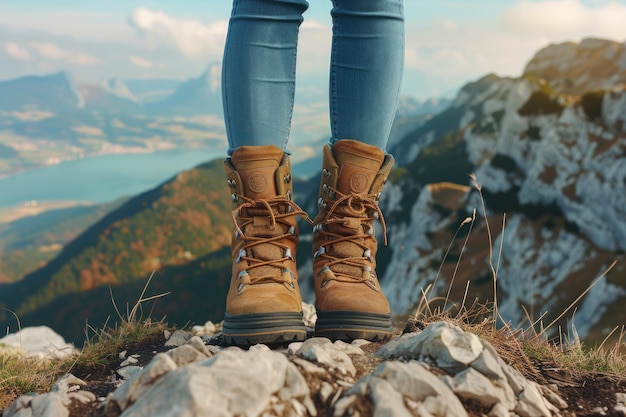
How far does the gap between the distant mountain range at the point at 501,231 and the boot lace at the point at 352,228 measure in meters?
4.20

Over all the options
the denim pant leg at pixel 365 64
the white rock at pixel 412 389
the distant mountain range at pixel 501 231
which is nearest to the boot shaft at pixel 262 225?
the denim pant leg at pixel 365 64

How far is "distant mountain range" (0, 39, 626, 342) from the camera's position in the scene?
164ft

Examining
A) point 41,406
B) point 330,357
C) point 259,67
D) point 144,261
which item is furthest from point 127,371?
point 144,261

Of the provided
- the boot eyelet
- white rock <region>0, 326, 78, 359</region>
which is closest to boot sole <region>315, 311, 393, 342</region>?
the boot eyelet

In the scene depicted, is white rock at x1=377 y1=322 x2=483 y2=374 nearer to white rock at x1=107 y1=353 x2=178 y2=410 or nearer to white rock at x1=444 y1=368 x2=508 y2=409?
white rock at x1=444 y1=368 x2=508 y2=409

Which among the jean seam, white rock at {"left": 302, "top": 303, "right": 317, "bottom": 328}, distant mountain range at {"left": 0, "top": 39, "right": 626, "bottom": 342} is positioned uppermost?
the jean seam

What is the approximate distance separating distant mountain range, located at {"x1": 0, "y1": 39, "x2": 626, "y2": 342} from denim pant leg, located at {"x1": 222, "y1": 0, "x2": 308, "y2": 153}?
4.96 metres

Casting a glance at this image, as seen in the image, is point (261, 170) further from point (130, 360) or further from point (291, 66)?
point (130, 360)

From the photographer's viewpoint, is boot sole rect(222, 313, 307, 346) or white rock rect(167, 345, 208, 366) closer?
white rock rect(167, 345, 208, 366)

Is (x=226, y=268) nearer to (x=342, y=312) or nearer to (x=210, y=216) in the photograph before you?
(x=210, y=216)

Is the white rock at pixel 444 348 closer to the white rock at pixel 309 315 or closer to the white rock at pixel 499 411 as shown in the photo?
the white rock at pixel 499 411

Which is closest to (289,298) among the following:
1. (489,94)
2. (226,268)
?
(226,268)

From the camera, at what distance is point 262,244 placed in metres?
3.36

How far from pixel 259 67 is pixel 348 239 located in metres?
1.23
